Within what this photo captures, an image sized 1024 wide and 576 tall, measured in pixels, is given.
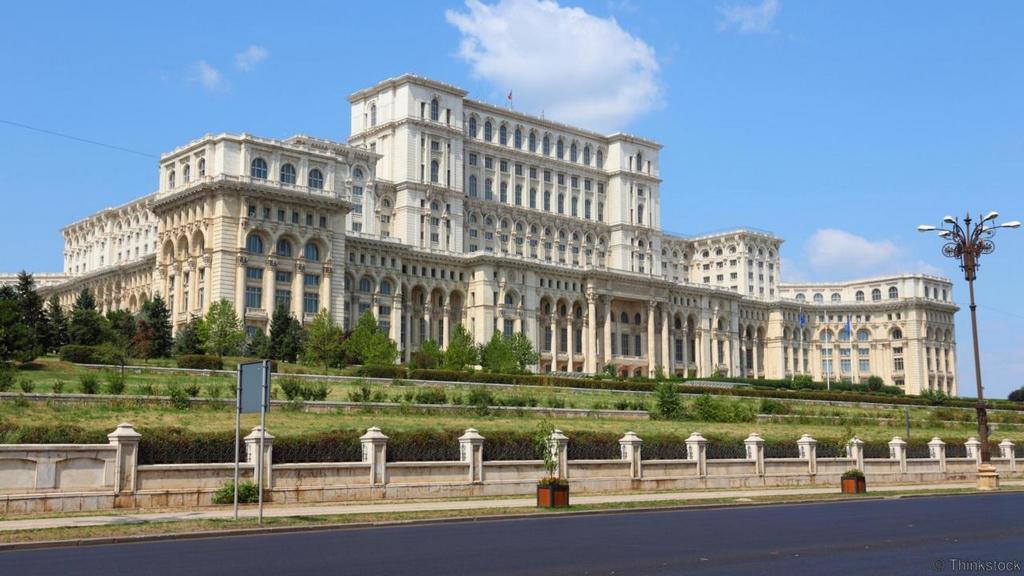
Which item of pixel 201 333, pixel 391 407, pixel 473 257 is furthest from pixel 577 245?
pixel 391 407

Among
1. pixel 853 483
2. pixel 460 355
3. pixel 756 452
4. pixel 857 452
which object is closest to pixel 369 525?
pixel 853 483

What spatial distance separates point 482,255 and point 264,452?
8564 cm

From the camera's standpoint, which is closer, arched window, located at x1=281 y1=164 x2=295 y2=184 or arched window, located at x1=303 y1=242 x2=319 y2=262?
arched window, located at x1=281 y1=164 x2=295 y2=184

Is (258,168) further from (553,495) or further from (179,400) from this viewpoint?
(553,495)

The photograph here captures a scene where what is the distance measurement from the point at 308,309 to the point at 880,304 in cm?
10008

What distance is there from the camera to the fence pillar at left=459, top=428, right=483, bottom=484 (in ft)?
108

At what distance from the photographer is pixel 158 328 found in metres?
81.6

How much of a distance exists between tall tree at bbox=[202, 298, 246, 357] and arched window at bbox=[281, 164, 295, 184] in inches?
584

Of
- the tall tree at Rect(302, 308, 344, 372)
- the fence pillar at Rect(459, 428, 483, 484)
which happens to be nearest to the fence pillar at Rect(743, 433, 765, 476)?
the fence pillar at Rect(459, 428, 483, 484)

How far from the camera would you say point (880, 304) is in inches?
6437

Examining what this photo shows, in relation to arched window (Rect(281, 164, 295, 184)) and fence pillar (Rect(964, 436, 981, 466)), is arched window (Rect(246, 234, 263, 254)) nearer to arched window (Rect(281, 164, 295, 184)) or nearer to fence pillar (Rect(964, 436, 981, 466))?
arched window (Rect(281, 164, 295, 184))

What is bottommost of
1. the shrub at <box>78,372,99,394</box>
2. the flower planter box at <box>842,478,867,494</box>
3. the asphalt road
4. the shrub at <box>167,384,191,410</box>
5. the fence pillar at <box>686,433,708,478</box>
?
the flower planter box at <box>842,478,867,494</box>

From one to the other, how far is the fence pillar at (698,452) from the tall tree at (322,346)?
41.9 m

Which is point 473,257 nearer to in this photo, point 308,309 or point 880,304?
point 308,309
